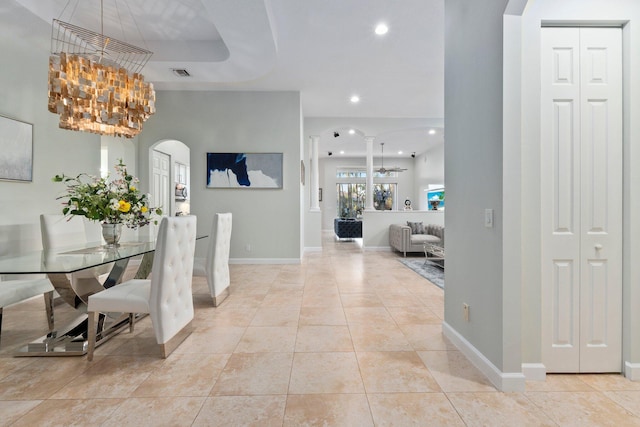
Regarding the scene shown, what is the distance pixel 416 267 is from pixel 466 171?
11.4ft

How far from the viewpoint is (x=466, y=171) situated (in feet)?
7.00

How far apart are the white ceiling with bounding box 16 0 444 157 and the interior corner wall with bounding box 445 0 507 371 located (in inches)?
55.4

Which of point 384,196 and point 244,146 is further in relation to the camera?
point 384,196

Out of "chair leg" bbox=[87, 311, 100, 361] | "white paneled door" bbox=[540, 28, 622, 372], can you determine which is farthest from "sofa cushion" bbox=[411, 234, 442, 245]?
"chair leg" bbox=[87, 311, 100, 361]

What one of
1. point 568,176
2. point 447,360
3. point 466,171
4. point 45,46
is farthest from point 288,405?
point 45,46

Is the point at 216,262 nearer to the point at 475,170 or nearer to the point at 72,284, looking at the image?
the point at 72,284

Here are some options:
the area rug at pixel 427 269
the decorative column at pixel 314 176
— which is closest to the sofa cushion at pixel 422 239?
the area rug at pixel 427 269

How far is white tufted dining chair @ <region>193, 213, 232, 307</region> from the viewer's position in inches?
125

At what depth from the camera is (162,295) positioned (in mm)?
2088

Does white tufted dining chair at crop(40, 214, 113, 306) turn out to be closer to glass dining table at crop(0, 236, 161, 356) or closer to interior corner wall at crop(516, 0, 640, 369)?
glass dining table at crop(0, 236, 161, 356)

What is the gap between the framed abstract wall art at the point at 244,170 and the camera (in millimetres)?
5543

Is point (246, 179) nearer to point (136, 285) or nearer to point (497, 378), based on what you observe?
point (136, 285)

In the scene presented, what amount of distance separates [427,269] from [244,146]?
376 centimetres

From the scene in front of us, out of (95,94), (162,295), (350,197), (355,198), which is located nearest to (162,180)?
(95,94)
